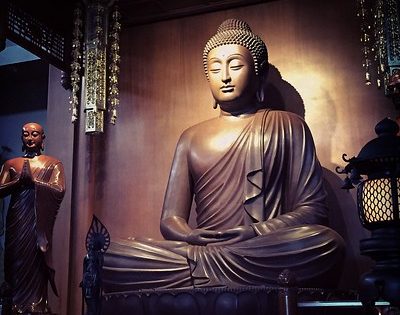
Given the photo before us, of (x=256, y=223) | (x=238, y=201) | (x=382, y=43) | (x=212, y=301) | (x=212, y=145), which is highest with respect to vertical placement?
(x=382, y=43)

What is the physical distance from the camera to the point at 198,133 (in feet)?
12.9

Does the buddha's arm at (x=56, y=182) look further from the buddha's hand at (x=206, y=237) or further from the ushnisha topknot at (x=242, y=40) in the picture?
the ushnisha topknot at (x=242, y=40)

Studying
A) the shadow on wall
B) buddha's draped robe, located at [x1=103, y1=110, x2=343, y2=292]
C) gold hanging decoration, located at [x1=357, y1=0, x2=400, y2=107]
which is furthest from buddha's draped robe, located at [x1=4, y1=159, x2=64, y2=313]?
gold hanging decoration, located at [x1=357, y1=0, x2=400, y2=107]

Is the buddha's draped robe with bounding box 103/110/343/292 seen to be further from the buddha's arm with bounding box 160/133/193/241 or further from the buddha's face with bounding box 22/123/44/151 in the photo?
the buddha's face with bounding box 22/123/44/151

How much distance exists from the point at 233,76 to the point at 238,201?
0.75 m

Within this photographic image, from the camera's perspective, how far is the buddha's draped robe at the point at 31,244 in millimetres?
3449

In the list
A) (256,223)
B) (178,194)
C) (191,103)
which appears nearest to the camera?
(256,223)

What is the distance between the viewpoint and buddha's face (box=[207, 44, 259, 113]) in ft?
12.6

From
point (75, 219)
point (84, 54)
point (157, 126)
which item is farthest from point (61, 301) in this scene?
point (84, 54)

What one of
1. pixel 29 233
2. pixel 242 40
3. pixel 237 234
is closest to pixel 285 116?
pixel 242 40

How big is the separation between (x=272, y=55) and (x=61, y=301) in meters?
2.00

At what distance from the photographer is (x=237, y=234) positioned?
3211 millimetres

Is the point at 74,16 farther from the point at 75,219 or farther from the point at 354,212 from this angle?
the point at 354,212

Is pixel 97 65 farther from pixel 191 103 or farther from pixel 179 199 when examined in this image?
pixel 179 199
